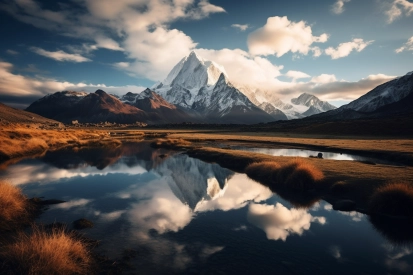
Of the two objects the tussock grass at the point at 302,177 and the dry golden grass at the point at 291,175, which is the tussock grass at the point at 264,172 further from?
the tussock grass at the point at 302,177

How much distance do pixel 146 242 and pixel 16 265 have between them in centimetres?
789

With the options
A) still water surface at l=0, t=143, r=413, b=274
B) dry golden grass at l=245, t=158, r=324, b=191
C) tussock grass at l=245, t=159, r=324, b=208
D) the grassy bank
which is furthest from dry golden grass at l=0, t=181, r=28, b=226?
dry golden grass at l=245, t=158, r=324, b=191

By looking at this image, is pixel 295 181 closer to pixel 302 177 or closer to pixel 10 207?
pixel 302 177

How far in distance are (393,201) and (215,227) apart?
15.9m

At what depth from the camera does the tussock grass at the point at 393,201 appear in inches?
877

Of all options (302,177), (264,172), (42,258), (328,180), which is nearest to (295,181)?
(302,177)

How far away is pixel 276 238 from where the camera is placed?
19.8 m

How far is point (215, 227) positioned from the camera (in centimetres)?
2180

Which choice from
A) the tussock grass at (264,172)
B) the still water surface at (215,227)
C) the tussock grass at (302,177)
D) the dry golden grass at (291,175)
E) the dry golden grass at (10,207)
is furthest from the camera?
the tussock grass at (264,172)

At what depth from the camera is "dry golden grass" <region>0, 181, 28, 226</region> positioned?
19.1 m

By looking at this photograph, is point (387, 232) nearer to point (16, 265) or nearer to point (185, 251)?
point (185, 251)

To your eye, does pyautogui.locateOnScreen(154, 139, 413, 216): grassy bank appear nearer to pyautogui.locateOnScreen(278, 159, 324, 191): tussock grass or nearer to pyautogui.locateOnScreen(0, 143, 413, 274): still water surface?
pyautogui.locateOnScreen(278, 159, 324, 191): tussock grass

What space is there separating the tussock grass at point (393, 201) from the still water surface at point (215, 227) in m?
2.03

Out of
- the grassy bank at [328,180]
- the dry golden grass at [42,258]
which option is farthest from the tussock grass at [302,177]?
the dry golden grass at [42,258]
